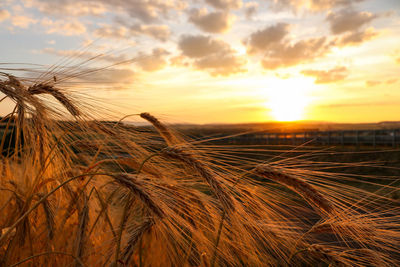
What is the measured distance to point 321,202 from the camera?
1.80m

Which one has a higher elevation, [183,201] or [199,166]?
[199,166]

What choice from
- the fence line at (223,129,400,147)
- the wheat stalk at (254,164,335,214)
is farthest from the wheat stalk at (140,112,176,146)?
the fence line at (223,129,400,147)

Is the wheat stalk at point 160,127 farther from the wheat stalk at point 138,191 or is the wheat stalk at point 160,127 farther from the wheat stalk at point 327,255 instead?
the wheat stalk at point 327,255

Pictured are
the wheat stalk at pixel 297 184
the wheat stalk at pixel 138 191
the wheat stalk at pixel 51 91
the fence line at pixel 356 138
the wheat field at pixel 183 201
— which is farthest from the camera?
the fence line at pixel 356 138

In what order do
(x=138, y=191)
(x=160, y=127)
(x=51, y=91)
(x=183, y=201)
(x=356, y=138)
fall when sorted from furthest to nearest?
(x=356, y=138)
(x=160, y=127)
(x=51, y=91)
(x=183, y=201)
(x=138, y=191)

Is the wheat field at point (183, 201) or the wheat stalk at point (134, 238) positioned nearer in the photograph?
the wheat field at point (183, 201)

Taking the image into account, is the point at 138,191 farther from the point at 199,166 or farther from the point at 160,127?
the point at 160,127

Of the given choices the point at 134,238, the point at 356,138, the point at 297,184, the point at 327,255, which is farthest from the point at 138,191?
the point at 356,138

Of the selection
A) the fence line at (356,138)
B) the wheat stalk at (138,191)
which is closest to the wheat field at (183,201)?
the wheat stalk at (138,191)

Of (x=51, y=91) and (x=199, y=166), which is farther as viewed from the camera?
(x=51, y=91)

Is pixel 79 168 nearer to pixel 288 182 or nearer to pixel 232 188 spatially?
pixel 232 188

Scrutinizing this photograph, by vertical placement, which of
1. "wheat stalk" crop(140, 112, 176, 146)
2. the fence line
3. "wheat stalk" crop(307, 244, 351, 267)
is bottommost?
the fence line

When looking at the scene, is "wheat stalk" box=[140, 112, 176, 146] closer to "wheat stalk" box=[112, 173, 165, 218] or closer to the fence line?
"wheat stalk" box=[112, 173, 165, 218]

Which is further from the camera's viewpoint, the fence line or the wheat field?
the fence line
